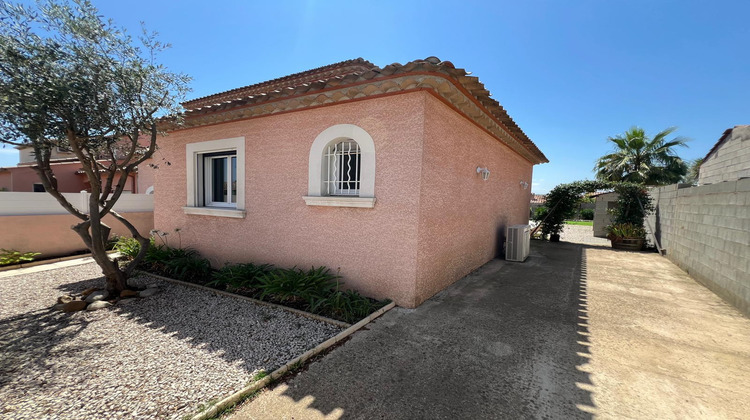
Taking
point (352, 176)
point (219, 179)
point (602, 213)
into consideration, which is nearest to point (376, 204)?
point (352, 176)

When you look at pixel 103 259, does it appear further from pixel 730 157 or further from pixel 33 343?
pixel 730 157

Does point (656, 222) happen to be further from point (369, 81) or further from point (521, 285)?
point (369, 81)

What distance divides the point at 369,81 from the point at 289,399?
14.4 ft

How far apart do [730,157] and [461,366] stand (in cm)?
1624

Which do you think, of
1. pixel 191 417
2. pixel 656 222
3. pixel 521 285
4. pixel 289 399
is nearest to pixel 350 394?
pixel 289 399

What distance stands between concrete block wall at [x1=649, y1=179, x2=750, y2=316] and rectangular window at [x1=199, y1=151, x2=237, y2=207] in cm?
1091

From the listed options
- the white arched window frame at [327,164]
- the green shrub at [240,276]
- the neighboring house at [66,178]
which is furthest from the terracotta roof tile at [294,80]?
the neighboring house at [66,178]

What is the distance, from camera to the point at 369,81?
4.72m

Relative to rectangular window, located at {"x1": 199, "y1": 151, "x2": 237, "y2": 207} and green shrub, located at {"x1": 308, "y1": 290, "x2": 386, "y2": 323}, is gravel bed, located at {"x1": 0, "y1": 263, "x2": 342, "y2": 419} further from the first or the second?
rectangular window, located at {"x1": 199, "y1": 151, "x2": 237, "y2": 207}

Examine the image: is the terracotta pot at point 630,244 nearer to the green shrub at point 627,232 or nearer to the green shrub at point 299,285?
the green shrub at point 627,232

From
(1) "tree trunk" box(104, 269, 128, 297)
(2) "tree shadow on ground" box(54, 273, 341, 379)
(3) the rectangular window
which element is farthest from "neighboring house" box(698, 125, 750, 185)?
(1) "tree trunk" box(104, 269, 128, 297)

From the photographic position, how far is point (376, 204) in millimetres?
5211

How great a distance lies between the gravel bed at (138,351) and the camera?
276 centimetres

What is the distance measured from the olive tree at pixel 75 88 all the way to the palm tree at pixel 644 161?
24637mm
